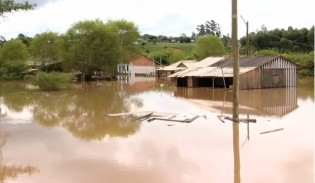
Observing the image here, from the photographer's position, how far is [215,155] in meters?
11.5

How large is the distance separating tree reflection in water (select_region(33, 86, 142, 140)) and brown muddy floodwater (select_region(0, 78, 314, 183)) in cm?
5

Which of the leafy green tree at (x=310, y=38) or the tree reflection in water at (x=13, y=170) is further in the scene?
the leafy green tree at (x=310, y=38)

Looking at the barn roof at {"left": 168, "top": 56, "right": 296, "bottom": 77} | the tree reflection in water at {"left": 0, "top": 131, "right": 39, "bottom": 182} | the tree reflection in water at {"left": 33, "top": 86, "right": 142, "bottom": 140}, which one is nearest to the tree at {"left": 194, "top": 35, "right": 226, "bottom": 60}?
the barn roof at {"left": 168, "top": 56, "right": 296, "bottom": 77}

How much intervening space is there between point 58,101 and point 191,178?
2022cm

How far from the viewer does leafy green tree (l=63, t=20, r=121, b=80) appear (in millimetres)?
49656

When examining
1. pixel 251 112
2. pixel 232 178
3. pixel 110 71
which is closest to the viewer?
pixel 232 178

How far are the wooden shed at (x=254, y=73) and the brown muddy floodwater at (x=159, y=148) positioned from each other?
36.7ft

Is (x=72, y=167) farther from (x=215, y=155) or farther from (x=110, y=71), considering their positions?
(x=110, y=71)

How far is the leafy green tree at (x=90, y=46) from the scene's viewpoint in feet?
163

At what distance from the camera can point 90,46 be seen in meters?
49.4

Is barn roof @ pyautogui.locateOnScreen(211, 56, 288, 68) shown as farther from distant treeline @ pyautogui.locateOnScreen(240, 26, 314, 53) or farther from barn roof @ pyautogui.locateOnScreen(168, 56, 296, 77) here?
distant treeline @ pyautogui.locateOnScreen(240, 26, 314, 53)

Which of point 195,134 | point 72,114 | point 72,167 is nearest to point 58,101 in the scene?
point 72,114

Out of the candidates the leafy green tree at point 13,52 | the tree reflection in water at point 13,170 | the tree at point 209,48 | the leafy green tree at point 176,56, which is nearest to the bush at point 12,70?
the leafy green tree at point 13,52

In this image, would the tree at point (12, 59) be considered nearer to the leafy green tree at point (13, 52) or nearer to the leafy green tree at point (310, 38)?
the leafy green tree at point (13, 52)
